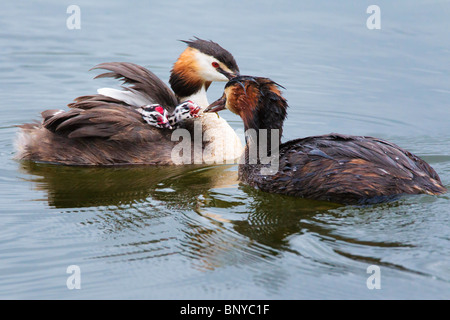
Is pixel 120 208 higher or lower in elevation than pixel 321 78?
lower

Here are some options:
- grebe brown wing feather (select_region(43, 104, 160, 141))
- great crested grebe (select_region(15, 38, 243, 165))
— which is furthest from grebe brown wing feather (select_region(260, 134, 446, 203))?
grebe brown wing feather (select_region(43, 104, 160, 141))

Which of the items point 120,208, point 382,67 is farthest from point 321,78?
point 120,208

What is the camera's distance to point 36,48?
11.8 meters

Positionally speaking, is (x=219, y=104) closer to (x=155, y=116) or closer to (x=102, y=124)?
(x=155, y=116)

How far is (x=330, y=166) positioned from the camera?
6.72 meters

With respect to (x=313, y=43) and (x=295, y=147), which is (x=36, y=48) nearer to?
(x=313, y=43)

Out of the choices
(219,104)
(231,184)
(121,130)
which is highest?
(219,104)

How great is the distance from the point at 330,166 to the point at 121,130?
259cm

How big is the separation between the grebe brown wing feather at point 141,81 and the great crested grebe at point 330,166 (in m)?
1.49

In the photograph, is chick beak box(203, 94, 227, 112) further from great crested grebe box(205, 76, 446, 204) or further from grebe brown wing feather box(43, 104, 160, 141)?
grebe brown wing feather box(43, 104, 160, 141)

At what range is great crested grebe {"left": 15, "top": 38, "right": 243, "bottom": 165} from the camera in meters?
8.13

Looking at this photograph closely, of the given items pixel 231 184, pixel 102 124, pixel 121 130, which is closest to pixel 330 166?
pixel 231 184

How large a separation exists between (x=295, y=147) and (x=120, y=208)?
1777 mm

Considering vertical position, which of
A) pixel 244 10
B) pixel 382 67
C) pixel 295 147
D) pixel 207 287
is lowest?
pixel 207 287
